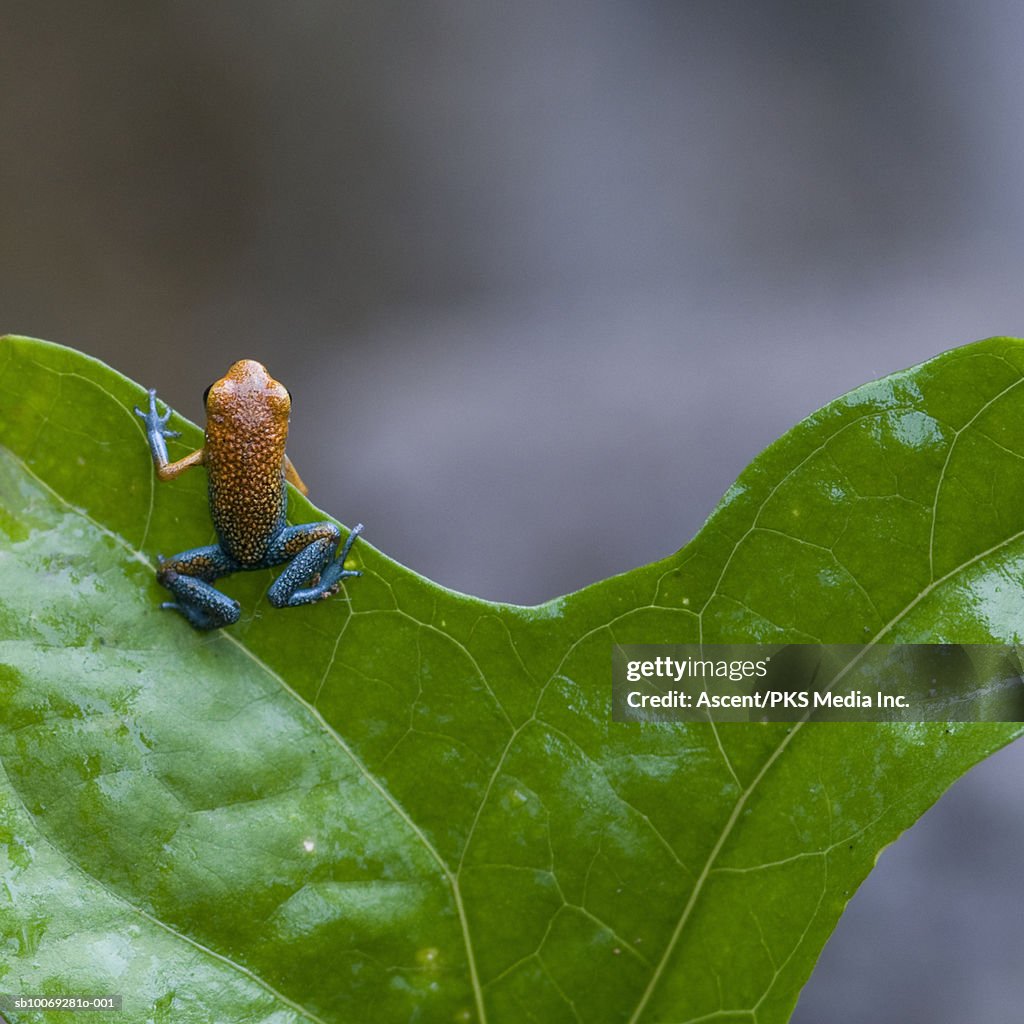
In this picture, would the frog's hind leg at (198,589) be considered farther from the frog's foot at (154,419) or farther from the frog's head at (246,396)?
the frog's head at (246,396)

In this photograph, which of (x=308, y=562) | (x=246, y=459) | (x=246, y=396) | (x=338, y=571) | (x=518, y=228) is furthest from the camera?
(x=518, y=228)

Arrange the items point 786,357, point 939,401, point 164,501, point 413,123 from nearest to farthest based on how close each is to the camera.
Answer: point 939,401
point 164,501
point 786,357
point 413,123

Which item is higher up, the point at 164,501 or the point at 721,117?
the point at 721,117

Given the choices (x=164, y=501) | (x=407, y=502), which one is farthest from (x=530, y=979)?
(x=407, y=502)

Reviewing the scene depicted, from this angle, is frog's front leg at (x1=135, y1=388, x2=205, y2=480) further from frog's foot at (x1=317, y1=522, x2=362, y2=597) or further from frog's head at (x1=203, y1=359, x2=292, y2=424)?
frog's head at (x1=203, y1=359, x2=292, y2=424)

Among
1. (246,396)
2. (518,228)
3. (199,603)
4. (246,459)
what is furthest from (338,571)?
(518,228)

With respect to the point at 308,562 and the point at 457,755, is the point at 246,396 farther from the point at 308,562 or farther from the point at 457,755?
the point at 457,755

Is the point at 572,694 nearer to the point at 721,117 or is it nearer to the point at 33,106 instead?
the point at 721,117

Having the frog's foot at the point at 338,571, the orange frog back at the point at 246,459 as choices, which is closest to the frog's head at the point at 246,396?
the orange frog back at the point at 246,459
